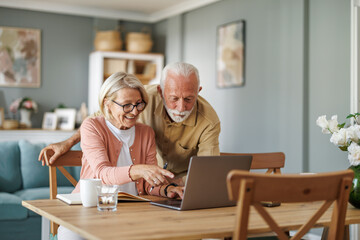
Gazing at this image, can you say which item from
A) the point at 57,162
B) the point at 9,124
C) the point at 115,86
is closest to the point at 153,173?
the point at 115,86

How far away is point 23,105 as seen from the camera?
655cm

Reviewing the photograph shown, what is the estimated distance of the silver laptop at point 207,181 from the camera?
1799 mm

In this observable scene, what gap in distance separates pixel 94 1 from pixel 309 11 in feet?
10.1

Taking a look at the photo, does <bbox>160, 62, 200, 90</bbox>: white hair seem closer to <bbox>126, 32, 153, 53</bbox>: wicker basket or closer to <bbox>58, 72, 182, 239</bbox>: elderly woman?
<bbox>58, 72, 182, 239</bbox>: elderly woman

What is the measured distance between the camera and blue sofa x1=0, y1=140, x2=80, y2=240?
3.86 m

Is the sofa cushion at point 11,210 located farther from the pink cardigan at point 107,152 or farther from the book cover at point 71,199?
the book cover at point 71,199

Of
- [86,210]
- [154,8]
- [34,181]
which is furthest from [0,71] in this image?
[86,210]

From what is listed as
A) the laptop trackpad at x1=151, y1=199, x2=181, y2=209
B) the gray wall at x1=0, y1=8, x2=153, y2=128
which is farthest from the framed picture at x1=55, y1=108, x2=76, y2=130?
the laptop trackpad at x1=151, y1=199, x2=181, y2=209

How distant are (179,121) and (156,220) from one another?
0.93m

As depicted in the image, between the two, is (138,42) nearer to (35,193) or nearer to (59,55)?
(59,55)

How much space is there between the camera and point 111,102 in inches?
88.7

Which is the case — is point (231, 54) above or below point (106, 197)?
above

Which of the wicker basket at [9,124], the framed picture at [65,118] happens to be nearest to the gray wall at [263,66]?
the framed picture at [65,118]

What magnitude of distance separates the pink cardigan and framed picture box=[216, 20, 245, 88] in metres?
3.27
